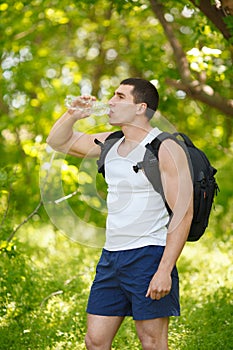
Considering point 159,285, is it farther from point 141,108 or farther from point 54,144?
point 54,144

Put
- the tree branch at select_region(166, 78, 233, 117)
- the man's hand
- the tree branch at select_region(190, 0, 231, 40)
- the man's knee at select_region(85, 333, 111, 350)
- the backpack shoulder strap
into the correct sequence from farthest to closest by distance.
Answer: the tree branch at select_region(166, 78, 233, 117) < the tree branch at select_region(190, 0, 231, 40) < the backpack shoulder strap < the man's knee at select_region(85, 333, 111, 350) < the man's hand

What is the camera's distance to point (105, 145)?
3939 mm

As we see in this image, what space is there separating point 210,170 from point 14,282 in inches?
99.6

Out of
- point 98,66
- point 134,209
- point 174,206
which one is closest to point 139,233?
point 134,209

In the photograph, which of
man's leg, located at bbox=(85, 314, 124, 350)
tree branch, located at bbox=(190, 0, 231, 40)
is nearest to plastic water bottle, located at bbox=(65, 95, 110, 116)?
man's leg, located at bbox=(85, 314, 124, 350)

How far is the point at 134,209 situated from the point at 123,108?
56 cm

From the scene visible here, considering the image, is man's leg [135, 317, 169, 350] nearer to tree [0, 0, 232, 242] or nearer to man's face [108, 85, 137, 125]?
man's face [108, 85, 137, 125]

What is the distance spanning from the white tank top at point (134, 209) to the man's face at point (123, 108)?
0.54 feet

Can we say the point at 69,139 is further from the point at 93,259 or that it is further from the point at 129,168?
the point at 93,259

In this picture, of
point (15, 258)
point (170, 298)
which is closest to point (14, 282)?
point (15, 258)

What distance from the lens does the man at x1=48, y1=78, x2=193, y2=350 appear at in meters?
3.53

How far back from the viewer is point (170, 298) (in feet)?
11.9

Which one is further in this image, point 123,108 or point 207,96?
point 207,96

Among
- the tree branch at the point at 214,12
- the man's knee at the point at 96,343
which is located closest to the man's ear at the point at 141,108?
the man's knee at the point at 96,343
